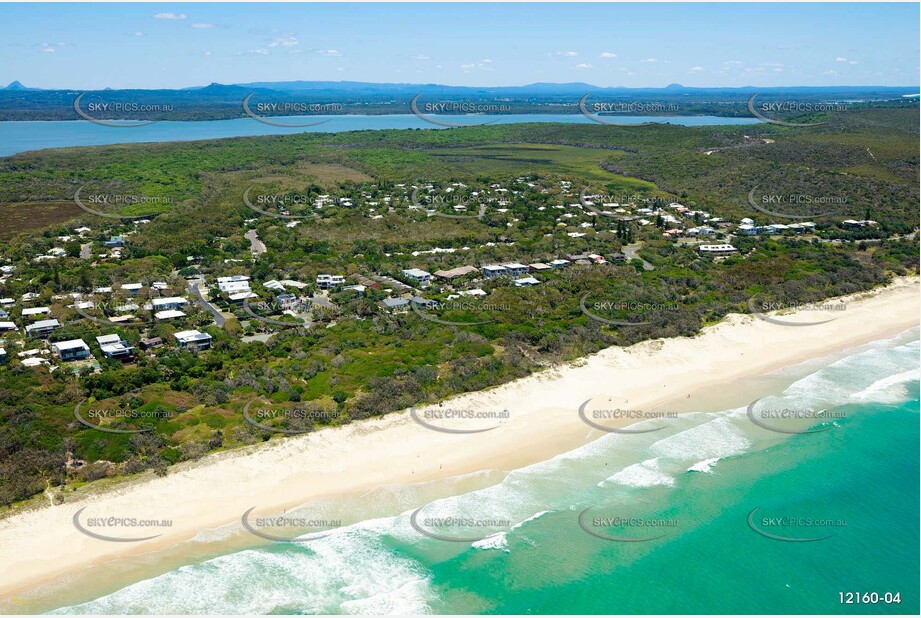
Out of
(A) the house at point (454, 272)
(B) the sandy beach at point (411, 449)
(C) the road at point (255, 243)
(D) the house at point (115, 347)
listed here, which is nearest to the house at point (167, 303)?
(D) the house at point (115, 347)

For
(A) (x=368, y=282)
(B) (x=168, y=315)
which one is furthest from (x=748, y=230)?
(B) (x=168, y=315)

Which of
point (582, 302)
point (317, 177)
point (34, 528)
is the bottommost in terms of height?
point (34, 528)

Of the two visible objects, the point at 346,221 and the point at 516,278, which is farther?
the point at 346,221

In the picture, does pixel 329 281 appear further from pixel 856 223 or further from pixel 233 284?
pixel 856 223

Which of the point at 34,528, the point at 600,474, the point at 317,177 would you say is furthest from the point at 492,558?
the point at 317,177

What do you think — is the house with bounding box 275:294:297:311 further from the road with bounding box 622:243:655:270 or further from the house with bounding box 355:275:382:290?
the road with bounding box 622:243:655:270

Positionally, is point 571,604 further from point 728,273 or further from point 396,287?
point 728,273

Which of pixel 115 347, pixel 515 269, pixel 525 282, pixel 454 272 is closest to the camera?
pixel 115 347
